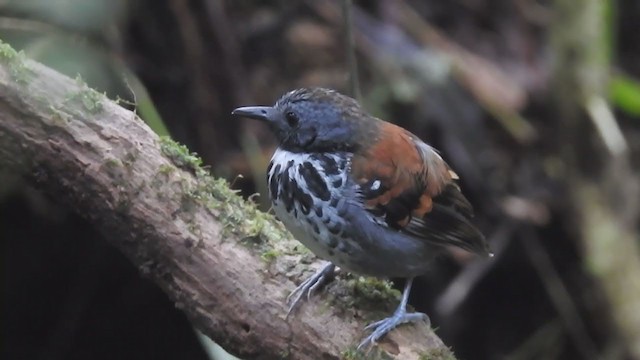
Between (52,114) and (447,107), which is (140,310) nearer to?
(447,107)

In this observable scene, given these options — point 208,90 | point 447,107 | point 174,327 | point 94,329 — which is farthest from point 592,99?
point 94,329

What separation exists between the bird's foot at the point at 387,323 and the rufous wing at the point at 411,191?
0.75 ft

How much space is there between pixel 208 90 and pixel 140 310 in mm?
1204

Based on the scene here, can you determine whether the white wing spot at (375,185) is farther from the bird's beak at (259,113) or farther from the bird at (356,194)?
the bird's beak at (259,113)

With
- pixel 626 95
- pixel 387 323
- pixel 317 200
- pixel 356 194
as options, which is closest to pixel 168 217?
pixel 317 200

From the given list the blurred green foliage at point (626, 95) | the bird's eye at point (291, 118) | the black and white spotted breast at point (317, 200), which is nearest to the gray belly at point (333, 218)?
the black and white spotted breast at point (317, 200)

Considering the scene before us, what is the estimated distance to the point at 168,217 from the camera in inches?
109

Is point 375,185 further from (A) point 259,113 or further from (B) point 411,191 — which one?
(A) point 259,113

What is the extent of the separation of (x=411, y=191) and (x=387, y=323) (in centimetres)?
39

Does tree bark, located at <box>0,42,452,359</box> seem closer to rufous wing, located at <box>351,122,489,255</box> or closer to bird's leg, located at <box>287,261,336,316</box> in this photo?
bird's leg, located at <box>287,261,336,316</box>

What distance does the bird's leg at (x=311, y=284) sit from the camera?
283 cm

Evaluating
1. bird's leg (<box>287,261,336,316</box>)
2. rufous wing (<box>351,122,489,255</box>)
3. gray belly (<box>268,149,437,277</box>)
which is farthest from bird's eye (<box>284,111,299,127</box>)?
bird's leg (<box>287,261,336,316</box>)

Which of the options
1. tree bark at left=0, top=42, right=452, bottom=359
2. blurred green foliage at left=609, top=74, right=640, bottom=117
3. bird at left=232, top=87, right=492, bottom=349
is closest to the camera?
tree bark at left=0, top=42, right=452, bottom=359

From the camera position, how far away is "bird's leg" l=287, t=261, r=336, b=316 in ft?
9.27
